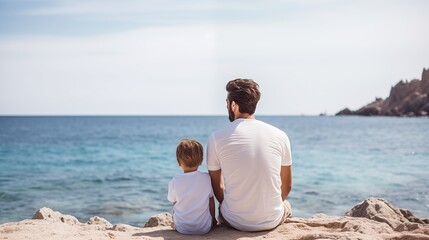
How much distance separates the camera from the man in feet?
15.1

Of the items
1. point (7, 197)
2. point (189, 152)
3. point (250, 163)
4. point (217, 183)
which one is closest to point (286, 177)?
point (250, 163)

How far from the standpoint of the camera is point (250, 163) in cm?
458

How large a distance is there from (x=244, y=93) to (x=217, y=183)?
103cm

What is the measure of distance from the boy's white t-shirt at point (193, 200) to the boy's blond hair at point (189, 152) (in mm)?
122

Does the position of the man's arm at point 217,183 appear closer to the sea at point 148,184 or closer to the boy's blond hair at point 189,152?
the boy's blond hair at point 189,152

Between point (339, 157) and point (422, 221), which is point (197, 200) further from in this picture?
point (339, 157)

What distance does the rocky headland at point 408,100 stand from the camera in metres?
80.1

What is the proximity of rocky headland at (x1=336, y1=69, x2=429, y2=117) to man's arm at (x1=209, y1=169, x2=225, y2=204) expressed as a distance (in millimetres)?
77268

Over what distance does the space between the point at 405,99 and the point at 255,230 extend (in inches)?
3546

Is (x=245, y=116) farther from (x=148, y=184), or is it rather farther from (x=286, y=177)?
(x=148, y=184)

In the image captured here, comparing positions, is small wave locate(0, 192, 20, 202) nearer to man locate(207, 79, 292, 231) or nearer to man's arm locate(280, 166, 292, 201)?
man locate(207, 79, 292, 231)

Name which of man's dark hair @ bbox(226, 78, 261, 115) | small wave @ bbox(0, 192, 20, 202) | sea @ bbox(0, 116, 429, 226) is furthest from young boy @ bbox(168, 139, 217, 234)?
small wave @ bbox(0, 192, 20, 202)

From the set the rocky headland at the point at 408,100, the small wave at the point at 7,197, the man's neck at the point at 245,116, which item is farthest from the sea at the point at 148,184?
the rocky headland at the point at 408,100

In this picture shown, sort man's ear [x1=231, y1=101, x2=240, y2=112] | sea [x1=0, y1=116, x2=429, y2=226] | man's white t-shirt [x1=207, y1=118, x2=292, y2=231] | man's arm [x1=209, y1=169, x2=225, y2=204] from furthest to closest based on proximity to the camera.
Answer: sea [x1=0, y1=116, x2=429, y2=226] → man's arm [x1=209, y1=169, x2=225, y2=204] → man's ear [x1=231, y1=101, x2=240, y2=112] → man's white t-shirt [x1=207, y1=118, x2=292, y2=231]
